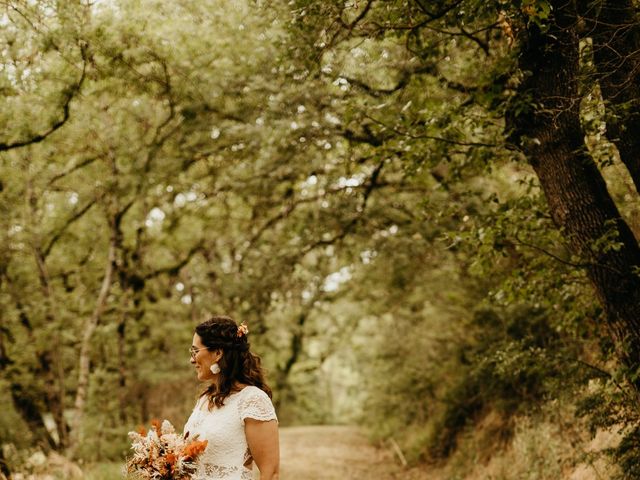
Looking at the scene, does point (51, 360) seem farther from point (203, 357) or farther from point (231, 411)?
point (231, 411)

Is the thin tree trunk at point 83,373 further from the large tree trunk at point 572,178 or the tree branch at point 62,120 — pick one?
the large tree trunk at point 572,178

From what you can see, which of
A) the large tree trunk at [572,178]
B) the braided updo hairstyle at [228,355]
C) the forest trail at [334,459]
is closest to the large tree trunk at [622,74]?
the large tree trunk at [572,178]

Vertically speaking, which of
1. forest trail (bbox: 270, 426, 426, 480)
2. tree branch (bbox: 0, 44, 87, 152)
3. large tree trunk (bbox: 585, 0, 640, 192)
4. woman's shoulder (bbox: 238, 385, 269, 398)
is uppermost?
tree branch (bbox: 0, 44, 87, 152)

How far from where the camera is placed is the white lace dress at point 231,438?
367cm

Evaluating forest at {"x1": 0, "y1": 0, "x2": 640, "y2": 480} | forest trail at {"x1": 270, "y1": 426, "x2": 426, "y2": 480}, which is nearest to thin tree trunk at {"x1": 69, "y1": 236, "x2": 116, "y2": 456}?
forest at {"x1": 0, "y1": 0, "x2": 640, "y2": 480}

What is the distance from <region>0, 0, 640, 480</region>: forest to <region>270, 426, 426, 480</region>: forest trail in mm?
685

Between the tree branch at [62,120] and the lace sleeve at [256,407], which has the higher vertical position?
the tree branch at [62,120]

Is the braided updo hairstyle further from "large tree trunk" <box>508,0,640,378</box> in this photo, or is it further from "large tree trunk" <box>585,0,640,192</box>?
"large tree trunk" <box>585,0,640,192</box>

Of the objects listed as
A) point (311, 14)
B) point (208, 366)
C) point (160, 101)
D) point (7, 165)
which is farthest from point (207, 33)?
point (208, 366)

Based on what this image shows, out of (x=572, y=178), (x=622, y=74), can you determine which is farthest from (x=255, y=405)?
(x=622, y=74)

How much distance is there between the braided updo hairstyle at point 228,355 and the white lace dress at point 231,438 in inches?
5.1

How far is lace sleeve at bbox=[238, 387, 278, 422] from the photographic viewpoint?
3652mm

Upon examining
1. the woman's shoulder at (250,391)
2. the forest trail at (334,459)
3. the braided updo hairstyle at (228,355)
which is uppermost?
the braided updo hairstyle at (228,355)

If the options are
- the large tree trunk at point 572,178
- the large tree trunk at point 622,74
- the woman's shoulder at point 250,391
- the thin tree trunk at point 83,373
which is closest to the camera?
the woman's shoulder at point 250,391
